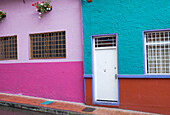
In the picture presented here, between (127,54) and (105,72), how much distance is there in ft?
3.85

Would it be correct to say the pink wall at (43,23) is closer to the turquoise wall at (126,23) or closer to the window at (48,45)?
the window at (48,45)

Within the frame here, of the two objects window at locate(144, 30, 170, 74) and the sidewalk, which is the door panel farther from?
window at locate(144, 30, 170, 74)

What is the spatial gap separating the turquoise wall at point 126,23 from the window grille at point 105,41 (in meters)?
0.28

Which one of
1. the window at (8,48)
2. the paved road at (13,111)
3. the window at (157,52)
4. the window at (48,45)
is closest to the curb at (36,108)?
the paved road at (13,111)

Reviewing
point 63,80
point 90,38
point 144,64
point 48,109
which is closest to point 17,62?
point 63,80

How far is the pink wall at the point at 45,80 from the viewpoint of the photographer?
8055 millimetres

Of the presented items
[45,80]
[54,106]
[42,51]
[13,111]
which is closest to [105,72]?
[54,106]

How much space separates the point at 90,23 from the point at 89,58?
145 centimetres

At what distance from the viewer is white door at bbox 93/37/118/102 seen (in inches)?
293

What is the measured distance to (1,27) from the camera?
971cm

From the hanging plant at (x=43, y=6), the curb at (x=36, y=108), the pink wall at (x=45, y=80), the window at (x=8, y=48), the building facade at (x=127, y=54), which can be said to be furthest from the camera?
the window at (x=8, y=48)

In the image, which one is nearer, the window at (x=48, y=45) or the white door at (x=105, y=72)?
the white door at (x=105, y=72)

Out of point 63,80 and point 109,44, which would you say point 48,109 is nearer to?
point 63,80

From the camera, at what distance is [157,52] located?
22.6 feet
